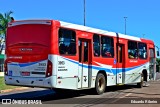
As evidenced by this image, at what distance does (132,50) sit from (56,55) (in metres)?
8.27

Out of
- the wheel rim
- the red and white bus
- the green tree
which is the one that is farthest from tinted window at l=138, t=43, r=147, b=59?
the green tree

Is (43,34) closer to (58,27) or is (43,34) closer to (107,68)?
(58,27)

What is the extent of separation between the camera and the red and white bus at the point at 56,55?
1438cm

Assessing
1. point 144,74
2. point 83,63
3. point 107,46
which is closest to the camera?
point 83,63

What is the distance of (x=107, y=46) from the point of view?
18.5 metres

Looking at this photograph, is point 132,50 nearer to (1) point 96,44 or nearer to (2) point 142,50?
(2) point 142,50

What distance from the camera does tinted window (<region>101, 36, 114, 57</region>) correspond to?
18.0m

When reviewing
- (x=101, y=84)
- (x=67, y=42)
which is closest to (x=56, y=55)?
(x=67, y=42)

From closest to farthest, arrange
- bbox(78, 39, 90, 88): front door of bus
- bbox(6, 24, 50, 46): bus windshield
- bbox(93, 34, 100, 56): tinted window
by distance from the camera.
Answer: bbox(6, 24, 50, 46): bus windshield → bbox(78, 39, 90, 88): front door of bus → bbox(93, 34, 100, 56): tinted window

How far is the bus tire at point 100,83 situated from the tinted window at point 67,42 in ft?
8.35

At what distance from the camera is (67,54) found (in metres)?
15.1

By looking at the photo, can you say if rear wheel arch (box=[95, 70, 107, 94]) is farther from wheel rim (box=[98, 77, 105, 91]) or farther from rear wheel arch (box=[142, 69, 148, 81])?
rear wheel arch (box=[142, 69, 148, 81])

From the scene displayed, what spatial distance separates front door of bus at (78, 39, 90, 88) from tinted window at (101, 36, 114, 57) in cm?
145

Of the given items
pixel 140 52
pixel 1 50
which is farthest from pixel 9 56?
pixel 1 50
